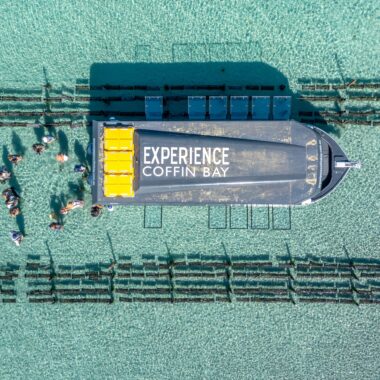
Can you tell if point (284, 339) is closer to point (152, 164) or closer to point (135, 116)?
point (152, 164)

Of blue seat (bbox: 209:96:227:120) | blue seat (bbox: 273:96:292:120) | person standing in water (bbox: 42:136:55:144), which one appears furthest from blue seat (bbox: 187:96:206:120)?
person standing in water (bbox: 42:136:55:144)

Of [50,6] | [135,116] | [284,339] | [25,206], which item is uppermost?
[50,6]

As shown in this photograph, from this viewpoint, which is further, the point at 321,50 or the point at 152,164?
the point at 321,50

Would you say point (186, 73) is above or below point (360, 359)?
above

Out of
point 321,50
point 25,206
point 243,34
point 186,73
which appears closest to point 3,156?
point 25,206

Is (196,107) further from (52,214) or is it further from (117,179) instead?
(52,214)

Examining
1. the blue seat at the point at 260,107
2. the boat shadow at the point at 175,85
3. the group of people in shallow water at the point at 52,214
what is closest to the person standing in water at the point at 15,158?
the group of people in shallow water at the point at 52,214

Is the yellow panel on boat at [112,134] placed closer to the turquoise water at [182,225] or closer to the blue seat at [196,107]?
the turquoise water at [182,225]
